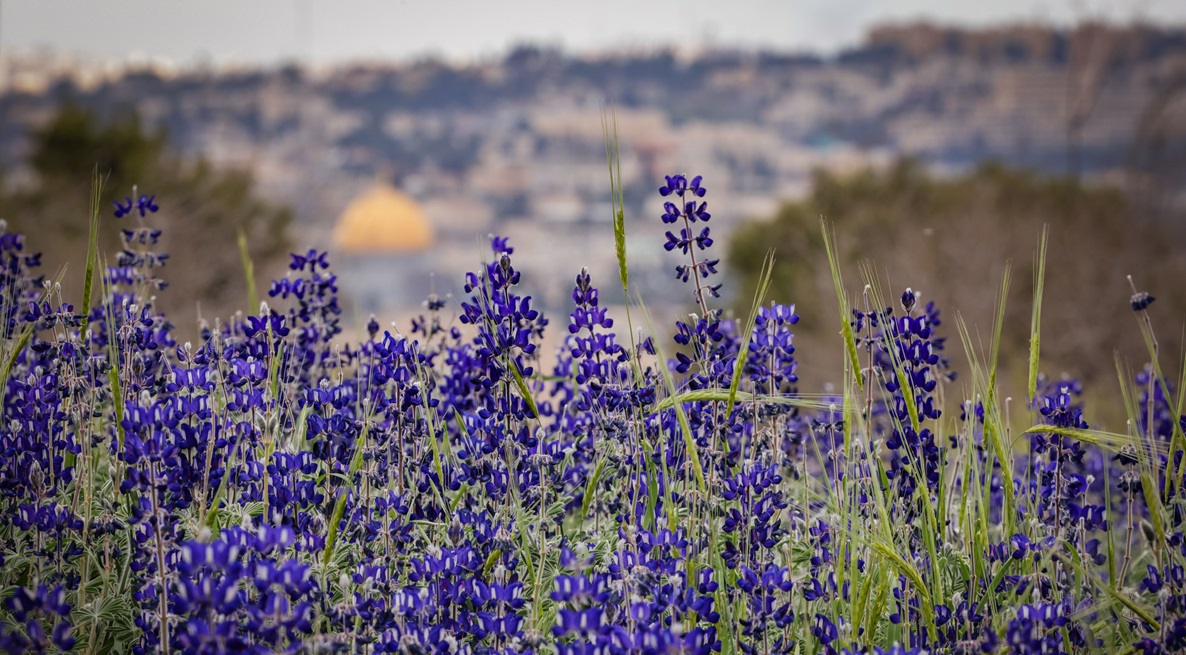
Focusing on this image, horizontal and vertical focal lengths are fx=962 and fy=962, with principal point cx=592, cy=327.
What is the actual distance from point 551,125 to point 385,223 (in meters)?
36.2

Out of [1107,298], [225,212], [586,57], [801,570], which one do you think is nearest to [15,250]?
[801,570]

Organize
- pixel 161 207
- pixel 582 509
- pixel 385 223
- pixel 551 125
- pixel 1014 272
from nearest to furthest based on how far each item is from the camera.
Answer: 1. pixel 582 509
2. pixel 1014 272
3. pixel 161 207
4. pixel 385 223
5. pixel 551 125

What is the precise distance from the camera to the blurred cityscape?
84.4 metres

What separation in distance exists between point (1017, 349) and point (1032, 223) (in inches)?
219

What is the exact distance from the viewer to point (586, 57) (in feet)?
379

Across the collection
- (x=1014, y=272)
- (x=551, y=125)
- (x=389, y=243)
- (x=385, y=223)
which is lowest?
(x=1014, y=272)

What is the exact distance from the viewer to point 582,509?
2699 mm

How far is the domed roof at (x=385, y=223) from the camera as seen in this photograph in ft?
271

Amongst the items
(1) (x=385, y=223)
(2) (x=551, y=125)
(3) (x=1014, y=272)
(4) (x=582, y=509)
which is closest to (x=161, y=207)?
(3) (x=1014, y=272)

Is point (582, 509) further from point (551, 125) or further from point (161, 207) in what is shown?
point (551, 125)

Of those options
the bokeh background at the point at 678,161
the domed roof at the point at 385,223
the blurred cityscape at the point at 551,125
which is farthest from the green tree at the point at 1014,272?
the domed roof at the point at 385,223

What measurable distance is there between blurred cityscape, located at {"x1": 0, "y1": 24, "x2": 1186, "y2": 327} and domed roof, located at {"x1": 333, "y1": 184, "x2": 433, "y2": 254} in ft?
0.67

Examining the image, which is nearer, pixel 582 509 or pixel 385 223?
pixel 582 509

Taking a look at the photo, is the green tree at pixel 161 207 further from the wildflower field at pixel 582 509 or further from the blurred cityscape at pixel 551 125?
the blurred cityscape at pixel 551 125
